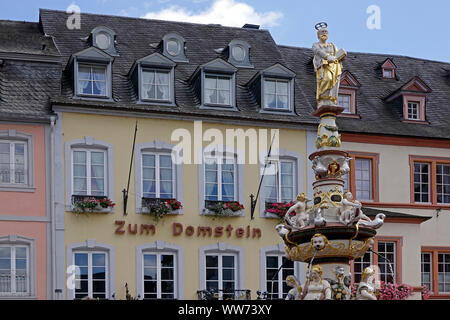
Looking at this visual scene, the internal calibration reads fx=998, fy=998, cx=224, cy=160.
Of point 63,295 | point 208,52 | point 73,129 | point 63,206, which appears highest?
point 208,52

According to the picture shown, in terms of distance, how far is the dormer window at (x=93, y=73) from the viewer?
106ft

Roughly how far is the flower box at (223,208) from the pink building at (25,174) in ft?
17.1

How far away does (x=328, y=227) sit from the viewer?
20031mm

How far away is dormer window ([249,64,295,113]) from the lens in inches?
1357

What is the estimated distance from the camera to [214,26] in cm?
3831

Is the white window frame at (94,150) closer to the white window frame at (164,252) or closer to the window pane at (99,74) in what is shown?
the white window frame at (164,252)

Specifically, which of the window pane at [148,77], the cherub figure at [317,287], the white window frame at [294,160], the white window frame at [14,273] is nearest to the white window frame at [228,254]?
the white window frame at [294,160]

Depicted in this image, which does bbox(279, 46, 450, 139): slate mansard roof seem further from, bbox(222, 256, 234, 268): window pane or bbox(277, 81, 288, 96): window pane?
bbox(222, 256, 234, 268): window pane

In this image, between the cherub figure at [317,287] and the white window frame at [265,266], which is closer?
the cherub figure at [317,287]

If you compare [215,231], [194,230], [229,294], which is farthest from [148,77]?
[229,294]

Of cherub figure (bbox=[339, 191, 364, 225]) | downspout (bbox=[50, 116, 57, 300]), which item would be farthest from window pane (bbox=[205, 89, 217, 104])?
cherub figure (bbox=[339, 191, 364, 225])
